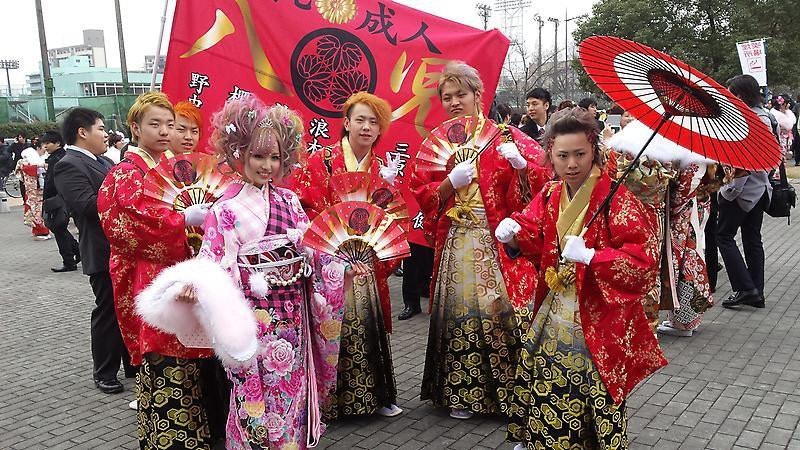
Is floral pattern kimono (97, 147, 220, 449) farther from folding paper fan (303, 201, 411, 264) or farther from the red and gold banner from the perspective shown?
the red and gold banner

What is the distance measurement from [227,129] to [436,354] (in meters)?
2.06

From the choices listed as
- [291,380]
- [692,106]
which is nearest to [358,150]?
[291,380]

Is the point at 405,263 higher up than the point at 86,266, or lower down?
lower down

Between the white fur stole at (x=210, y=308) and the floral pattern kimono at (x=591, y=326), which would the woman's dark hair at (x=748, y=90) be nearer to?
the floral pattern kimono at (x=591, y=326)

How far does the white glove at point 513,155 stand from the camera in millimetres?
3850

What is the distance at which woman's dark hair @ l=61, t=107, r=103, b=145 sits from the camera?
16.9 feet

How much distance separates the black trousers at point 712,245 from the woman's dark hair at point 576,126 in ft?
15.4

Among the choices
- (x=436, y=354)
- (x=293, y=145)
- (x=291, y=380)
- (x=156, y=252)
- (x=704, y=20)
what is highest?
(x=704, y=20)

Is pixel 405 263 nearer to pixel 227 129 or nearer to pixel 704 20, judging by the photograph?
pixel 227 129

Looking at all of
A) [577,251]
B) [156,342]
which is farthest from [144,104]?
[577,251]

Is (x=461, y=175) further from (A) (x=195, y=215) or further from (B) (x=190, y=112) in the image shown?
(B) (x=190, y=112)

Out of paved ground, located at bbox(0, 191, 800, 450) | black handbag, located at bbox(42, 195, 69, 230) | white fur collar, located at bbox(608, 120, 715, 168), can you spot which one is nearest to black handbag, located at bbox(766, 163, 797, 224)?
paved ground, located at bbox(0, 191, 800, 450)

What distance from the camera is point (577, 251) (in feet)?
9.46

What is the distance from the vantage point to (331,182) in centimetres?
391
